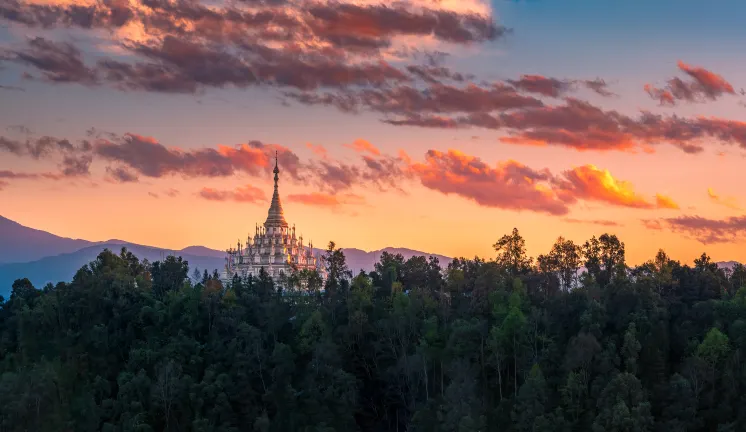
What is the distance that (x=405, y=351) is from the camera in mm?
107688

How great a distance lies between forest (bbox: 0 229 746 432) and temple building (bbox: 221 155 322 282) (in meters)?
58.5

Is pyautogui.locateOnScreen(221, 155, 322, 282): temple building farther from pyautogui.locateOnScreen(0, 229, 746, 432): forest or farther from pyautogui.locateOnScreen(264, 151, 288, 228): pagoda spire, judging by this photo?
pyautogui.locateOnScreen(0, 229, 746, 432): forest

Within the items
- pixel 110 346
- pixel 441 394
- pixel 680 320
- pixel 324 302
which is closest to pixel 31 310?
pixel 110 346

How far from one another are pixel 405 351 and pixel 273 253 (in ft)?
276

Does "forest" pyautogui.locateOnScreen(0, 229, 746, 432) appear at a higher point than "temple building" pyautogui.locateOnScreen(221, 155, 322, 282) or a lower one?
lower

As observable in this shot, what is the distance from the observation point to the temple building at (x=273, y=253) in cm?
18688

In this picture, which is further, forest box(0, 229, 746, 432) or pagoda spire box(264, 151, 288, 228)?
pagoda spire box(264, 151, 288, 228)

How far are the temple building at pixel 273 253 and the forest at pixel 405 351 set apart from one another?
58505 mm

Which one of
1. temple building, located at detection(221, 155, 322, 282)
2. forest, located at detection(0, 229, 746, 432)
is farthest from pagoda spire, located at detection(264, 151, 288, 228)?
forest, located at detection(0, 229, 746, 432)

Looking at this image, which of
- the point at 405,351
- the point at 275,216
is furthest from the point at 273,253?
the point at 405,351

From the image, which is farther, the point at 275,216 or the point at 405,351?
the point at 275,216

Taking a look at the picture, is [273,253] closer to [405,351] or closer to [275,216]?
[275,216]

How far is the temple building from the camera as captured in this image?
18688 centimetres

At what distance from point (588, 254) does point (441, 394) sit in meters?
27.2
